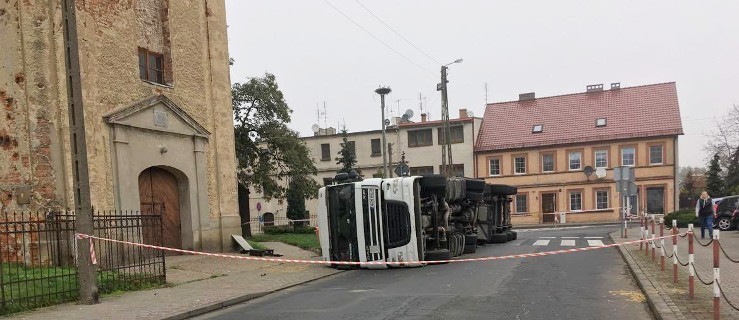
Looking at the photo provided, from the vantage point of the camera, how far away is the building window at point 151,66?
54.3ft

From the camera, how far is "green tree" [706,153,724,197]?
150 ft

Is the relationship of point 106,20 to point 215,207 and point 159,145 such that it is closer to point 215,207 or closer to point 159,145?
point 159,145

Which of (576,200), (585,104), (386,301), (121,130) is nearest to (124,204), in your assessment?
(121,130)

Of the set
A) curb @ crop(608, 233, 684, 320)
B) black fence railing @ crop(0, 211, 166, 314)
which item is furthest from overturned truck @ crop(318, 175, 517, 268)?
curb @ crop(608, 233, 684, 320)

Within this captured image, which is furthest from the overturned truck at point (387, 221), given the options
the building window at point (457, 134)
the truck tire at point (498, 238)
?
the building window at point (457, 134)

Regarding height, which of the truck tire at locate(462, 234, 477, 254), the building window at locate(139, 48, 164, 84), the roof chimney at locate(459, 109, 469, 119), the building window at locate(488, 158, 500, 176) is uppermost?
the roof chimney at locate(459, 109, 469, 119)

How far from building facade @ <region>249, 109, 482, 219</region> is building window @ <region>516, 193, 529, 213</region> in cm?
423

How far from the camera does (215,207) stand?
1881 centimetres

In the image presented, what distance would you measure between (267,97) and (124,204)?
14.3 meters

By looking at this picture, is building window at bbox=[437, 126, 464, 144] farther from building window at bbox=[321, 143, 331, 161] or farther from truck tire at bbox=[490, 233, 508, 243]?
truck tire at bbox=[490, 233, 508, 243]

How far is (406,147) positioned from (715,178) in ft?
81.3

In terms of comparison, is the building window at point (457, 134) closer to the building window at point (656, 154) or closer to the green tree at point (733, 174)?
the building window at point (656, 154)

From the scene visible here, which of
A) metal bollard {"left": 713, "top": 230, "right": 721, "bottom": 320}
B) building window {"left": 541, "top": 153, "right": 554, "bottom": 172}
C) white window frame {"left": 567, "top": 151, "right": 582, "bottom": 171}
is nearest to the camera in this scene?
metal bollard {"left": 713, "top": 230, "right": 721, "bottom": 320}

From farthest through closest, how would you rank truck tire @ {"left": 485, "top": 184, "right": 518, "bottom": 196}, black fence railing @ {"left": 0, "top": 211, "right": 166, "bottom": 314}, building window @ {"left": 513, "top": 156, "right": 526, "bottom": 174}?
1. building window @ {"left": 513, "top": 156, "right": 526, "bottom": 174}
2. truck tire @ {"left": 485, "top": 184, "right": 518, "bottom": 196}
3. black fence railing @ {"left": 0, "top": 211, "right": 166, "bottom": 314}
